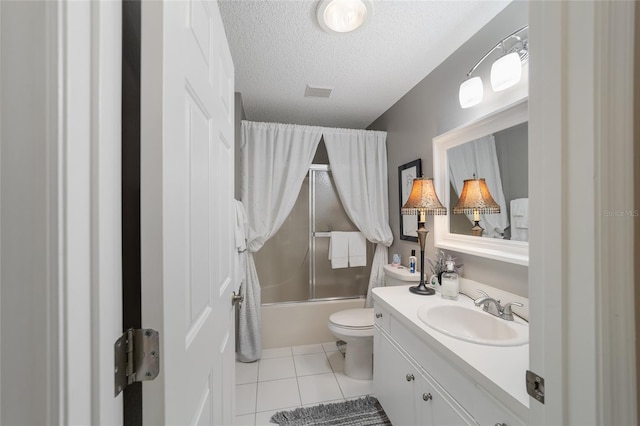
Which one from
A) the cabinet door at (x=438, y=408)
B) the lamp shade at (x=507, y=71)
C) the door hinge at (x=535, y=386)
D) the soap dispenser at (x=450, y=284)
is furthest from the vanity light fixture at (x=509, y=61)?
the cabinet door at (x=438, y=408)

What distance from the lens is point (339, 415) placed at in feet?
5.20

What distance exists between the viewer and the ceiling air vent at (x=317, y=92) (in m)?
2.07

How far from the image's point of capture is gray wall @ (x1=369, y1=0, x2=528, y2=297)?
4.23ft

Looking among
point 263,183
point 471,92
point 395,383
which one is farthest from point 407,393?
point 263,183

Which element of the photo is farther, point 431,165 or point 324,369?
point 324,369

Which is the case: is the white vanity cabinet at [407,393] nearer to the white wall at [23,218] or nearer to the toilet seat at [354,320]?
the toilet seat at [354,320]

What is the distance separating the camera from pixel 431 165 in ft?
6.27

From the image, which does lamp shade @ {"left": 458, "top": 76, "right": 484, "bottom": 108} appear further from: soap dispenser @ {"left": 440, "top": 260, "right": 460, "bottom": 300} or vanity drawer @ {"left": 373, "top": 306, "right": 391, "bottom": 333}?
vanity drawer @ {"left": 373, "top": 306, "right": 391, "bottom": 333}

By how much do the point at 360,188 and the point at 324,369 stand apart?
5.38ft

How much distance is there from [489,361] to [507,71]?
1.27m

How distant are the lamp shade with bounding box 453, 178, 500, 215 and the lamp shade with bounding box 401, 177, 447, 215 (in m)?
0.12

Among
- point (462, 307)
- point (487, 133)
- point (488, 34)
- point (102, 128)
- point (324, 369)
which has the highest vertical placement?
point (488, 34)

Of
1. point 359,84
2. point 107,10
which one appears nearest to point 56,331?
point 107,10

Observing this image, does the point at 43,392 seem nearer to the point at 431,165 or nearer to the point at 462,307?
the point at 462,307
